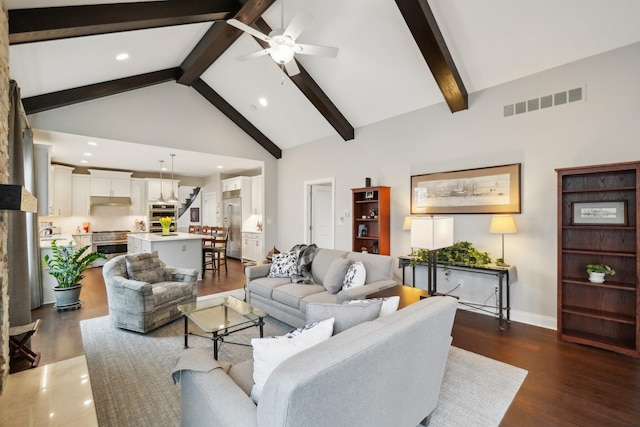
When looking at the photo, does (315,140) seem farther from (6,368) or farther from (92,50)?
(6,368)

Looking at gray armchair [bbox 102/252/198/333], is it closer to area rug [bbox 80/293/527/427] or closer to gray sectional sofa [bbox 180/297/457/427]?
area rug [bbox 80/293/527/427]

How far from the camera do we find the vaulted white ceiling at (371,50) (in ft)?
10.2

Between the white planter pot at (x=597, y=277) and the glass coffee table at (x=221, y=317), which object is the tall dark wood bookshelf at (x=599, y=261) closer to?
the white planter pot at (x=597, y=277)

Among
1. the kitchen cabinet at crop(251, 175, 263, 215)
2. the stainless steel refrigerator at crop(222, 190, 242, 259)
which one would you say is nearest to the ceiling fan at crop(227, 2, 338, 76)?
the kitchen cabinet at crop(251, 175, 263, 215)

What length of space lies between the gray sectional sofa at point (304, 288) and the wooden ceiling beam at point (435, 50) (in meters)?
2.45

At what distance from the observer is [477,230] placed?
166 inches

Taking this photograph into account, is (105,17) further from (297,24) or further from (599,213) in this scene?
(599,213)

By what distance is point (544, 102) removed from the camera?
365cm

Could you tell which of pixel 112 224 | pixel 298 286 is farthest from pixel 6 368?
pixel 112 224

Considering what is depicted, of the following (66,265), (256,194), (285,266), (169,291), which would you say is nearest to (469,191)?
(285,266)

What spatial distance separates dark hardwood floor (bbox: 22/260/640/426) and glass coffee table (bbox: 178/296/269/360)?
46.5 inches

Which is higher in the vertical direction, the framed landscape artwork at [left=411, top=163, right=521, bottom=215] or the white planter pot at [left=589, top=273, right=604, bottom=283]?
the framed landscape artwork at [left=411, top=163, right=521, bottom=215]

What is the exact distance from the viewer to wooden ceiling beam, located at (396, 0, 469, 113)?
3244 millimetres

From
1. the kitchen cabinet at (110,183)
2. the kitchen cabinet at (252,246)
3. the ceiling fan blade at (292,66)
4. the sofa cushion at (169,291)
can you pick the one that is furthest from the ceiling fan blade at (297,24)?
the kitchen cabinet at (110,183)
